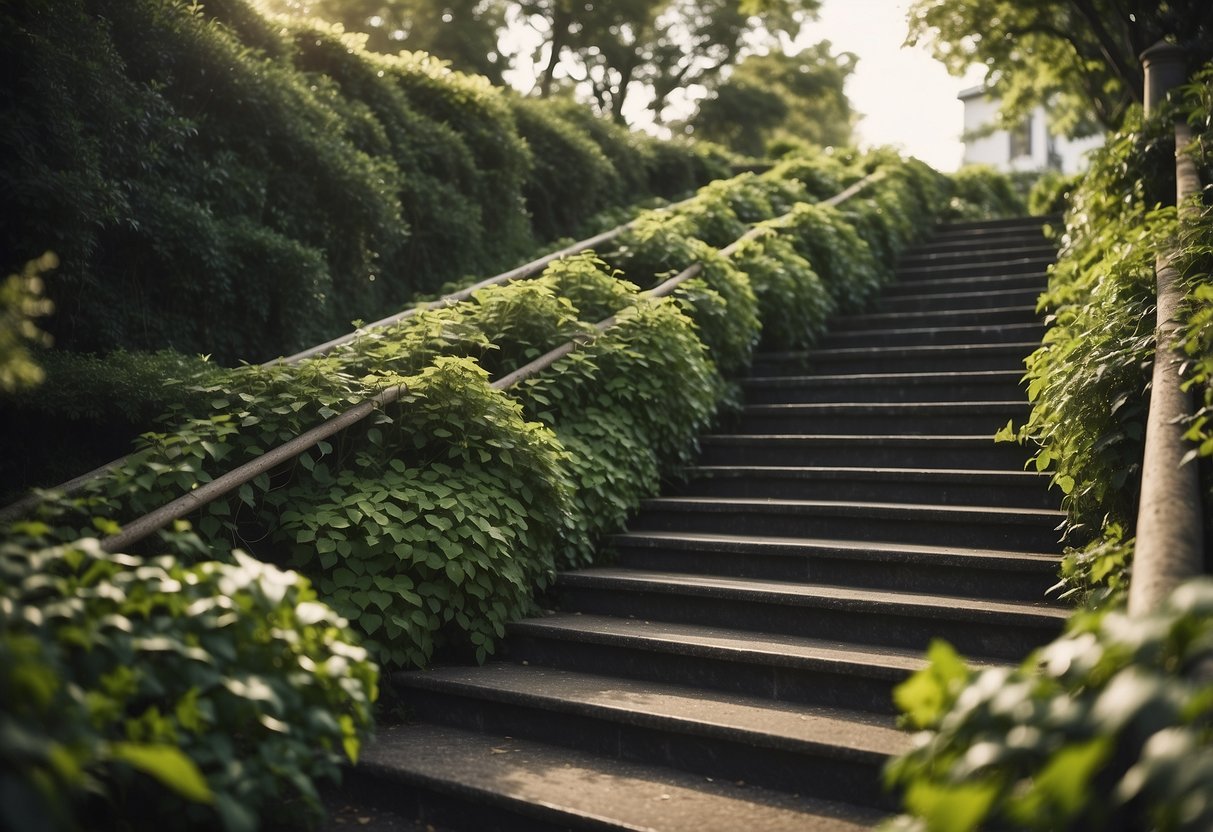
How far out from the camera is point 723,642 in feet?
14.2

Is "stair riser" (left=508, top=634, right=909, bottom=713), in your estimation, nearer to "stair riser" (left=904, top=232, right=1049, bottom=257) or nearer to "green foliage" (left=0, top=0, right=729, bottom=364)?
"green foliage" (left=0, top=0, right=729, bottom=364)

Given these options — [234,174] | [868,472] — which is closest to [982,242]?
[868,472]

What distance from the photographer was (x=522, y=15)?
27359 mm

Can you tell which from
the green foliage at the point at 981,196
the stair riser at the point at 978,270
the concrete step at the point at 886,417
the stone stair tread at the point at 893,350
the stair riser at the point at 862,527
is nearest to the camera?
the stair riser at the point at 862,527

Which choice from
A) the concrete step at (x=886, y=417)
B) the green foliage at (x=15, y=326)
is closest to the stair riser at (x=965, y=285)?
the concrete step at (x=886, y=417)

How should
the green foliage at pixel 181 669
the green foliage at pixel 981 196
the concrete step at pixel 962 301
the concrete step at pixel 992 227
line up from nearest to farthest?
the green foliage at pixel 181 669 → the concrete step at pixel 962 301 → the concrete step at pixel 992 227 → the green foliage at pixel 981 196

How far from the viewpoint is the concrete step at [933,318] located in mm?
7641

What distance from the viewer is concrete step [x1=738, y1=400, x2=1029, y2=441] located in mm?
6055

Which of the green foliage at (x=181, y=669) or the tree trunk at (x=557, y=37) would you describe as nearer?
the green foliage at (x=181, y=669)

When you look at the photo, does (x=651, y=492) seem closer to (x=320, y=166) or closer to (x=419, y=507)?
(x=419, y=507)

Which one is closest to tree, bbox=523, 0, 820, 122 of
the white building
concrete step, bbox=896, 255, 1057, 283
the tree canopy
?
the tree canopy

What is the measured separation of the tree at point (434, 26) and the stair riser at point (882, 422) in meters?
18.2

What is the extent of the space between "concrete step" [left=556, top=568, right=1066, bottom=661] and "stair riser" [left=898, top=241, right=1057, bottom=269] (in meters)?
5.63

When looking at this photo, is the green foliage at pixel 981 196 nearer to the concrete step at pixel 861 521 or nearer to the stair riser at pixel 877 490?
the stair riser at pixel 877 490
